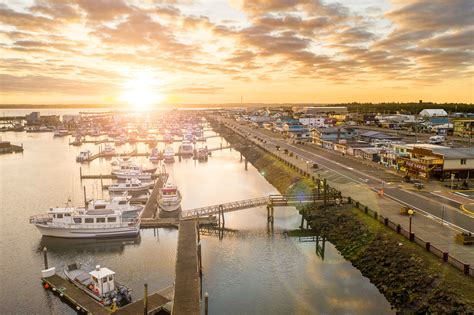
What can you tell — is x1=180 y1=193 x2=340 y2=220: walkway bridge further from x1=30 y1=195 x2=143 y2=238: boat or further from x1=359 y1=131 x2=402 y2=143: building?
x1=359 y1=131 x2=402 y2=143: building

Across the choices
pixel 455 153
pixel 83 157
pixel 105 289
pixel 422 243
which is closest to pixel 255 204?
pixel 422 243

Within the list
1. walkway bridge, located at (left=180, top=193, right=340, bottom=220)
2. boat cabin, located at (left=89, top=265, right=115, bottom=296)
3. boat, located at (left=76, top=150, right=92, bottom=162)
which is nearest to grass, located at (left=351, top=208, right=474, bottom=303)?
walkway bridge, located at (left=180, top=193, right=340, bottom=220)

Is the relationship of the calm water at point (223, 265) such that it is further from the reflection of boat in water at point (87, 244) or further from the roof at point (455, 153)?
the roof at point (455, 153)

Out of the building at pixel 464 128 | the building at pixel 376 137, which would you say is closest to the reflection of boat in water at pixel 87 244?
the building at pixel 376 137

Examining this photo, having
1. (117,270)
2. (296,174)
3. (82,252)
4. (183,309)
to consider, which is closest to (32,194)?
(82,252)

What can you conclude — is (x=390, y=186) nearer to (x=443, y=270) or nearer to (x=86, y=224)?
(x=443, y=270)
